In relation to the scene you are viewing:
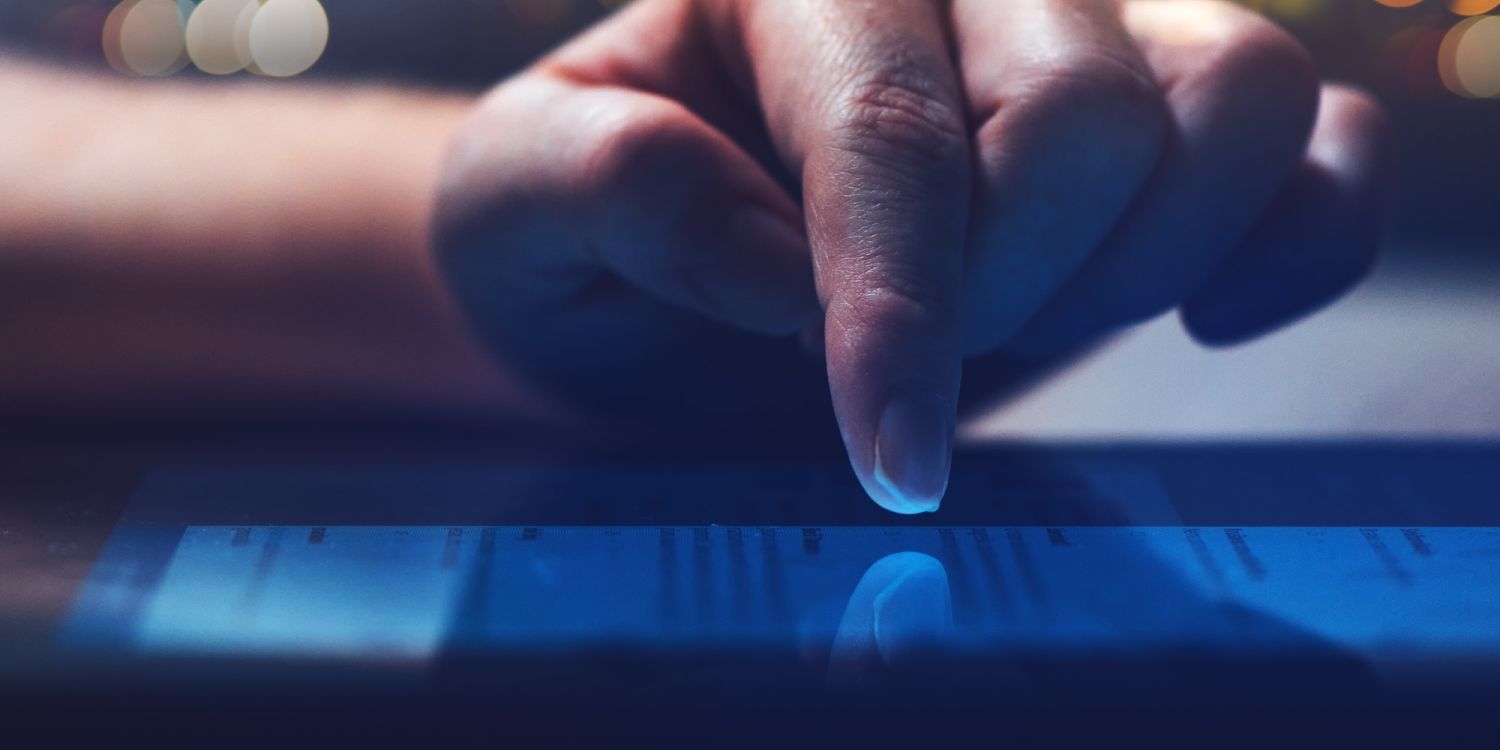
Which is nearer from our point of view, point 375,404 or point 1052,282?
point 1052,282

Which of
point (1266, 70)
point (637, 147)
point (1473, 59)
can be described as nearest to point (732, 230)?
point (637, 147)

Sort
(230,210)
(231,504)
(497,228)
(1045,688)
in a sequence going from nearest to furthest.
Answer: (1045,688)
(231,504)
(497,228)
(230,210)

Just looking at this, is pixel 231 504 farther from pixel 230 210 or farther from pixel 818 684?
pixel 230 210

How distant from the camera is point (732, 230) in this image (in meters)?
0.44

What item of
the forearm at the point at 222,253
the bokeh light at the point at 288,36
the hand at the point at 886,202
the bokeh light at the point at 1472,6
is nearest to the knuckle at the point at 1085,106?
the hand at the point at 886,202

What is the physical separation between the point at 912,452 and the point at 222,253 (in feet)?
1.80

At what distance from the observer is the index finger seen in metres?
0.37

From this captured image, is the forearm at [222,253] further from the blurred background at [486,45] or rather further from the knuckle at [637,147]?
the knuckle at [637,147]

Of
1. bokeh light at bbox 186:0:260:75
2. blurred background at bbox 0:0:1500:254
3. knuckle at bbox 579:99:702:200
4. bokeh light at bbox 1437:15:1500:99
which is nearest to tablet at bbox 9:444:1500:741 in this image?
knuckle at bbox 579:99:702:200

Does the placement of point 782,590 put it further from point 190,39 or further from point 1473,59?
point 1473,59

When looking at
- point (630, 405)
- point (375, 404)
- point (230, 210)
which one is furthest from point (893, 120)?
point (230, 210)

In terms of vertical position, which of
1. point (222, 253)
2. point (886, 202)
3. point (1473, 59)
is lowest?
point (1473, 59)

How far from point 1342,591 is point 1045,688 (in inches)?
5.1

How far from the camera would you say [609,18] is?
64cm
